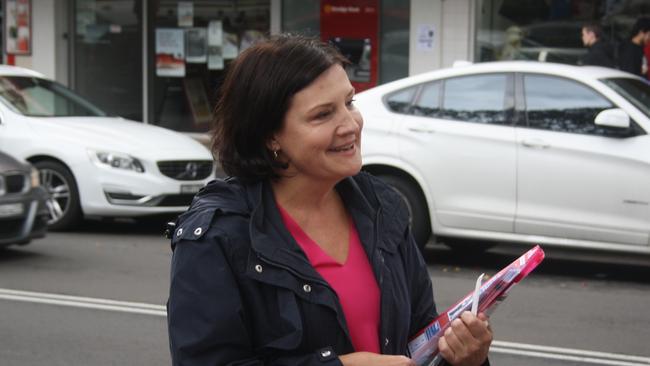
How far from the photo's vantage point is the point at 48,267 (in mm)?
9758

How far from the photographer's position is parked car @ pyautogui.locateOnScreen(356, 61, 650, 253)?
919 centimetres

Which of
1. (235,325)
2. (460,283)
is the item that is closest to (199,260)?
(235,325)

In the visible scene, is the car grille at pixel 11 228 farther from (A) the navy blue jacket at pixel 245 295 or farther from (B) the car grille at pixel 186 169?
(A) the navy blue jacket at pixel 245 295

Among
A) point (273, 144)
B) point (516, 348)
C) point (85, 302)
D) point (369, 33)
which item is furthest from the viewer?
point (369, 33)

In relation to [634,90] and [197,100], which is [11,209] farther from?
[197,100]

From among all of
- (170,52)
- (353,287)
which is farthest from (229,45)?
(353,287)

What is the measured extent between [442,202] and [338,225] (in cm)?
713

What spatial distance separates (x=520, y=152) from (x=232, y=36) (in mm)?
9005

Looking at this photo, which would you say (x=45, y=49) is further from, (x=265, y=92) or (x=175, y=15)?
(x=265, y=92)

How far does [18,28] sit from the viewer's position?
62.1 feet

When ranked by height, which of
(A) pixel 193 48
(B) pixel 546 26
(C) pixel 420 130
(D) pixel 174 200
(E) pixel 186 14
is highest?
(E) pixel 186 14

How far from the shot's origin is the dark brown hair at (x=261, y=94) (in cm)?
256

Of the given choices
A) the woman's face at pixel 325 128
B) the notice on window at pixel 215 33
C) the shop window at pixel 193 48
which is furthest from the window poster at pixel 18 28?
the woman's face at pixel 325 128

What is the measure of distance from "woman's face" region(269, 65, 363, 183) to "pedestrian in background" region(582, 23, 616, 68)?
11739mm
